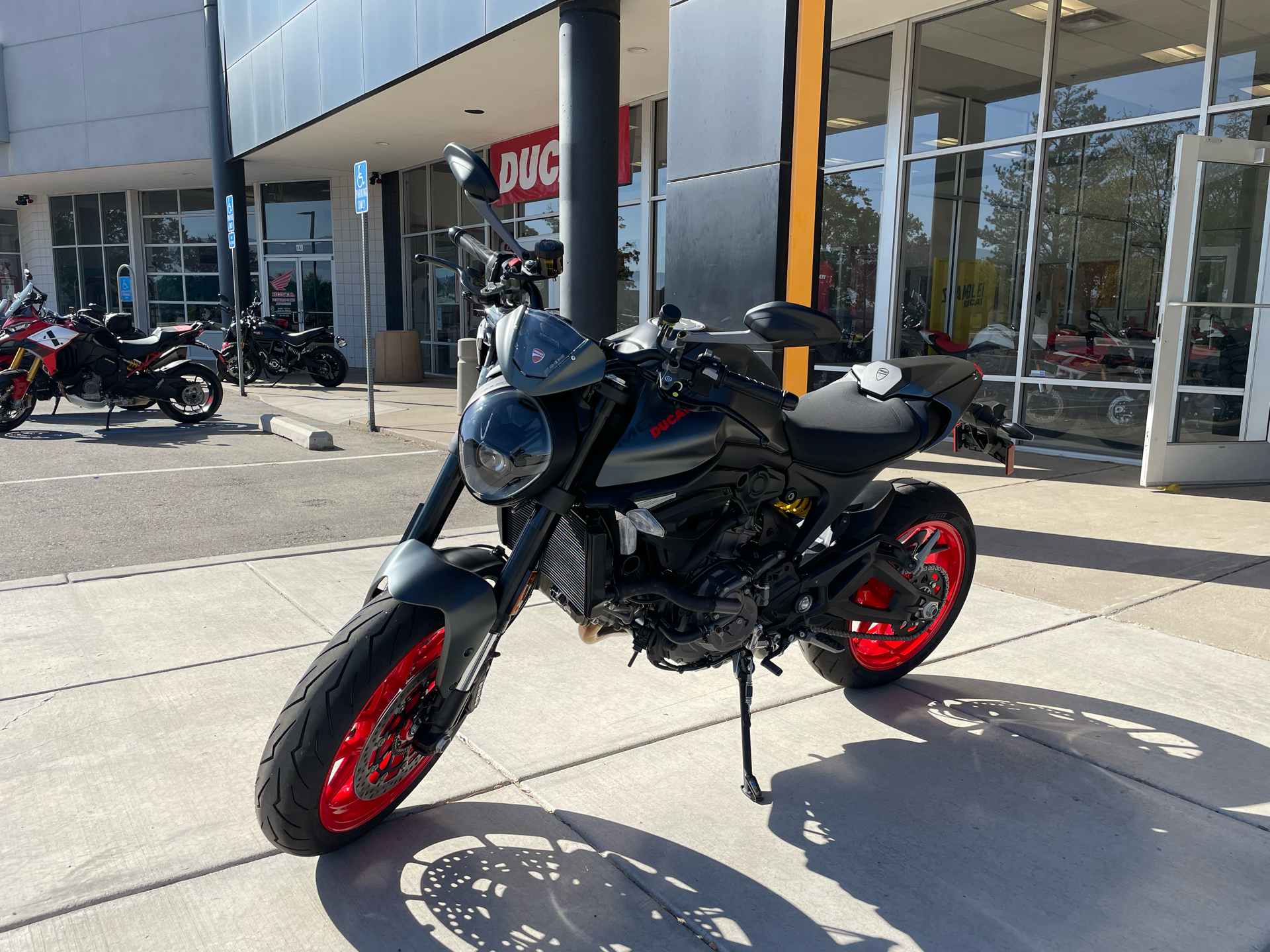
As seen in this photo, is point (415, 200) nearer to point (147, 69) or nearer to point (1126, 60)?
point (147, 69)

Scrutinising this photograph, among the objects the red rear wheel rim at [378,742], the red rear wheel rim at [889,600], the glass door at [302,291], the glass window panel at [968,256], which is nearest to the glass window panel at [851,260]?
the glass window panel at [968,256]

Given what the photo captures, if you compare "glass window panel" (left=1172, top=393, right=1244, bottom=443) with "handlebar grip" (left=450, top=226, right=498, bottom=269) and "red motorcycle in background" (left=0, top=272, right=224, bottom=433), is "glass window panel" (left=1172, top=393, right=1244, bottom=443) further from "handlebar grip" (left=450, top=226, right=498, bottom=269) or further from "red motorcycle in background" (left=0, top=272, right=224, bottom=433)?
"red motorcycle in background" (left=0, top=272, right=224, bottom=433)

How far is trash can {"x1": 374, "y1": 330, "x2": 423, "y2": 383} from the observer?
17047 mm

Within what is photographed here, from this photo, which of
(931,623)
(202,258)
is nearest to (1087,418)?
(931,623)

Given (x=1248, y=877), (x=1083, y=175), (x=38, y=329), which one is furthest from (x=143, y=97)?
(x=1248, y=877)

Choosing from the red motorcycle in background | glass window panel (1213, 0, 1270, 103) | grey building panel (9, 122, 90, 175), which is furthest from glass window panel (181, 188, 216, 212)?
glass window panel (1213, 0, 1270, 103)

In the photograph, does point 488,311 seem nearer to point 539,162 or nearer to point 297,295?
point 539,162

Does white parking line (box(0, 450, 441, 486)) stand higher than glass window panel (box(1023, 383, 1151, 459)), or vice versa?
glass window panel (box(1023, 383, 1151, 459))

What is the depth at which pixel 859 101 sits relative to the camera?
10195 mm

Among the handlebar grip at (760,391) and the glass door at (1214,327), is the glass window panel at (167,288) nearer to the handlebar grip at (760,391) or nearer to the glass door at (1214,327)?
the glass door at (1214,327)

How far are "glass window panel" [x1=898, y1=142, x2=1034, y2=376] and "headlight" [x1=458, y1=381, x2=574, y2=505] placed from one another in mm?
8035

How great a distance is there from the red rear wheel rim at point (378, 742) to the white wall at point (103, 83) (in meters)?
20.7

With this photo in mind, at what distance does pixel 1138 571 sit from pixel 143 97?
863 inches

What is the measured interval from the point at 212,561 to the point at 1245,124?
8315mm
